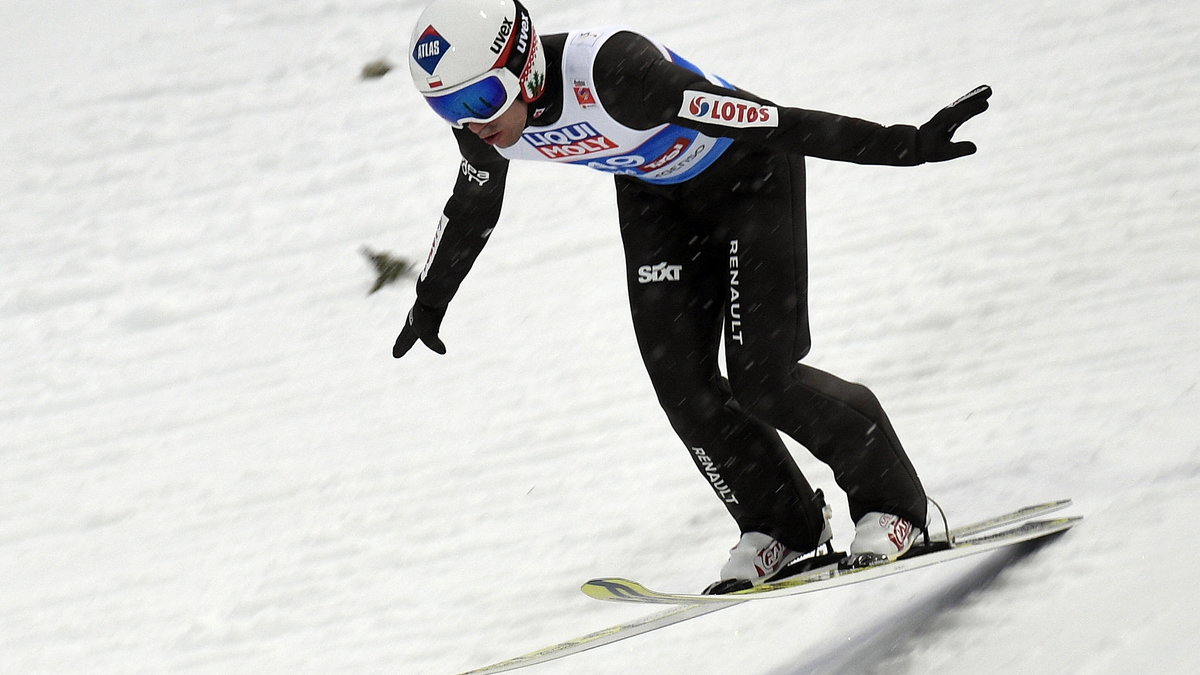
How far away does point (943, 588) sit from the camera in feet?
11.5

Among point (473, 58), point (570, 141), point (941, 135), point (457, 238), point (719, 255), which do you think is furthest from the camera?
point (457, 238)

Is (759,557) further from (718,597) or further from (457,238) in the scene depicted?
(457,238)

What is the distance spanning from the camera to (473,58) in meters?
2.78

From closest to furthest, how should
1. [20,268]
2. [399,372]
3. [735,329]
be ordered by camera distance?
[735,329] < [399,372] < [20,268]

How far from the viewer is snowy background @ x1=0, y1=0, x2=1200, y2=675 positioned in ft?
13.0

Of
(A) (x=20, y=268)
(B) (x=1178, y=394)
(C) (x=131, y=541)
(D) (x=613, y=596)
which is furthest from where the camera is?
(A) (x=20, y=268)

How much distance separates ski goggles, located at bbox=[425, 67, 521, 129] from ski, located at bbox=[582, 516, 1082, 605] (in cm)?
134

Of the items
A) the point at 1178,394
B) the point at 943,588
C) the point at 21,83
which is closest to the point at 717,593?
the point at 943,588

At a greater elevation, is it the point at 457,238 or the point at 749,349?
the point at 749,349

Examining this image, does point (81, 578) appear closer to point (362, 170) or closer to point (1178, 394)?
point (362, 170)

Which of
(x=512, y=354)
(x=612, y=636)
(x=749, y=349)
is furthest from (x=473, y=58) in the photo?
A: (x=512, y=354)

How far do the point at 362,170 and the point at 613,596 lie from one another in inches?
187

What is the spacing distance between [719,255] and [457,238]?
0.80m

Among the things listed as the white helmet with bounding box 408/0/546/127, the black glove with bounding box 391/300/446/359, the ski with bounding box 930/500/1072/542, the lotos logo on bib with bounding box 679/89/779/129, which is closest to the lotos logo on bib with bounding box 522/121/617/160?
the white helmet with bounding box 408/0/546/127
